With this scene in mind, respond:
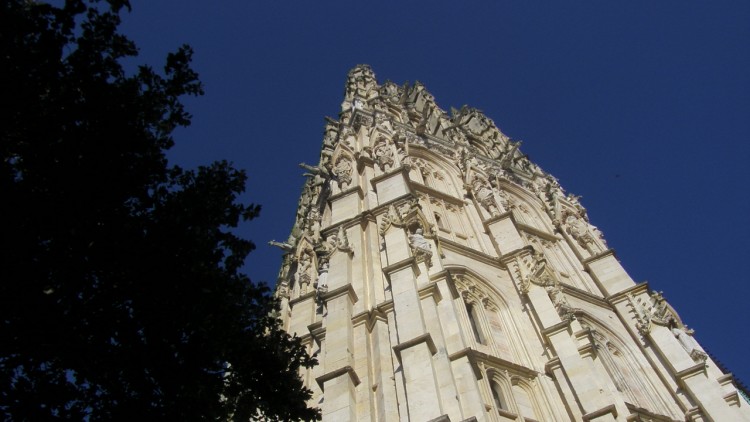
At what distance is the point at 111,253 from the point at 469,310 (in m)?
10.3

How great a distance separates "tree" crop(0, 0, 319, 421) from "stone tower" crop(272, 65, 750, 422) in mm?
3755

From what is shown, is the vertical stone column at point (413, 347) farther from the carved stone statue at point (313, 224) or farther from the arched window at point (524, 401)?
the carved stone statue at point (313, 224)

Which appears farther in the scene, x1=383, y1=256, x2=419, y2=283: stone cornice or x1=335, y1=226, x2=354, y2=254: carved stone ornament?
x1=335, y1=226, x2=354, y2=254: carved stone ornament

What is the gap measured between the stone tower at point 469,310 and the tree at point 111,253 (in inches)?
148

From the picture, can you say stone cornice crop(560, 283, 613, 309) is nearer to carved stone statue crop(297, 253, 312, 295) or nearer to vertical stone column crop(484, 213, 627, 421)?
vertical stone column crop(484, 213, 627, 421)

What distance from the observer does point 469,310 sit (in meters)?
16.2

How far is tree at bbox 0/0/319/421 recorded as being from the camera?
6836 millimetres

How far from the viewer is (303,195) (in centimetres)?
3753

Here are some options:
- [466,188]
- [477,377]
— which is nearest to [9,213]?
[477,377]

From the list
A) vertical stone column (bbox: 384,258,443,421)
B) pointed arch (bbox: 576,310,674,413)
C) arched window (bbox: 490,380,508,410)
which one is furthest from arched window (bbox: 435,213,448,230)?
arched window (bbox: 490,380,508,410)

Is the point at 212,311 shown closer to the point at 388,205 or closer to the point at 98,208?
the point at 98,208

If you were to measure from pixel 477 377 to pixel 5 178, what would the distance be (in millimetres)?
8905

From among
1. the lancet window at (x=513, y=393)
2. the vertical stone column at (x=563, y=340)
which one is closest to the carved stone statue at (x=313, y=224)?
the vertical stone column at (x=563, y=340)

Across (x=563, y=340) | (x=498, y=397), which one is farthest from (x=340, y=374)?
(x=563, y=340)
